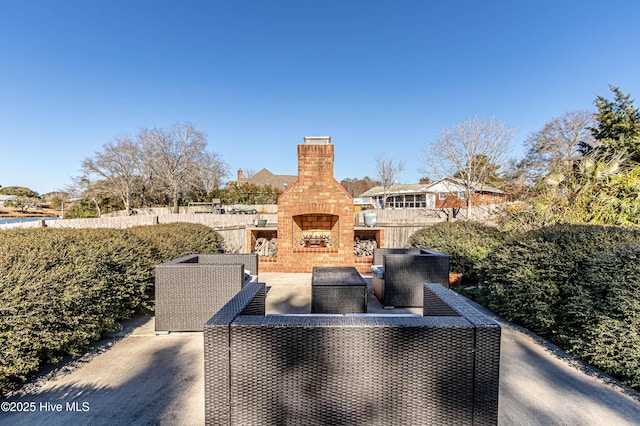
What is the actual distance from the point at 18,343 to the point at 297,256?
4978mm

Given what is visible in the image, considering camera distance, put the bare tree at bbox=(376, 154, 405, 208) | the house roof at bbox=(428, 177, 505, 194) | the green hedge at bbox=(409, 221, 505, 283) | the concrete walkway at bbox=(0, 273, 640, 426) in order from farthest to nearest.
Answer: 1. the bare tree at bbox=(376, 154, 405, 208)
2. the house roof at bbox=(428, 177, 505, 194)
3. the green hedge at bbox=(409, 221, 505, 283)
4. the concrete walkway at bbox=(0, 273, 640, 426)

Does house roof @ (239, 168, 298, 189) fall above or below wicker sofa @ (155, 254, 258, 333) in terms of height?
above

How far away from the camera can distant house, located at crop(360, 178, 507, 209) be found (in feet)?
63.2

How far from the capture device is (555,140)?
19.5 meters

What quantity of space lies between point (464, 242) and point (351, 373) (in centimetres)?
522

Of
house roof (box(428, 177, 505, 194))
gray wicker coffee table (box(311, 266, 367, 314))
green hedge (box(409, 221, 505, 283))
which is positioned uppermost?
house roof (box(428, 177, 505, 194))

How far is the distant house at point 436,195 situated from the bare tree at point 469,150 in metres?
0.96

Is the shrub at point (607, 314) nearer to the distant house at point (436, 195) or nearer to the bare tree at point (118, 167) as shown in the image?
the distant house at point (436, 195)

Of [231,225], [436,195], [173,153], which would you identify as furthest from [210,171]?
[436,195]

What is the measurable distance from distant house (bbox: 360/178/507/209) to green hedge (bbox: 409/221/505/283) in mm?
12571

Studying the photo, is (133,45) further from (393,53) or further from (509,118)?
(509,118)

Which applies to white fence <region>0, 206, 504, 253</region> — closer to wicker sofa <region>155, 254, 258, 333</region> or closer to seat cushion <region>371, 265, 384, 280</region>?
seat cushion <region>371, 265, 384, 280</region>

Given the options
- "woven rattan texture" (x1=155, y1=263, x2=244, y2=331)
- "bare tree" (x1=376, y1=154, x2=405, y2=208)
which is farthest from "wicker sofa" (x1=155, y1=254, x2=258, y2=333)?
"bare tree" (x1=376, y1=154, x2=405, y2=208)

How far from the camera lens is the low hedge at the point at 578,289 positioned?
2.31m
